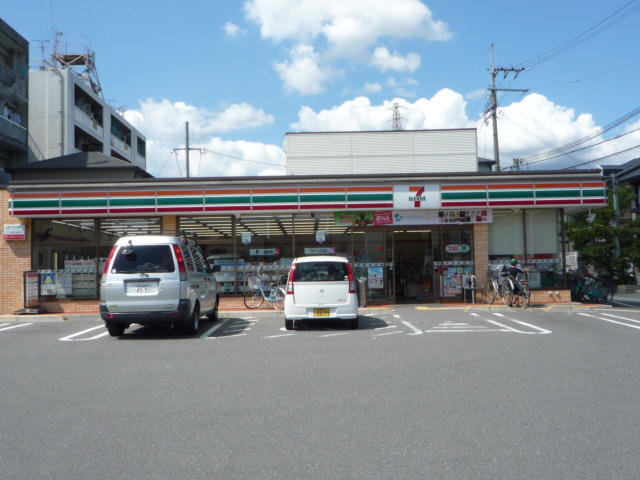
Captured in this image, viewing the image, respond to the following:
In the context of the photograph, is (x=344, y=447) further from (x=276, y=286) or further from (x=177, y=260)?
(x=276, y=286)

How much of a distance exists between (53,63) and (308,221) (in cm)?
3553

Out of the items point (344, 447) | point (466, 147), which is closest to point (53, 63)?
point (466, 147)

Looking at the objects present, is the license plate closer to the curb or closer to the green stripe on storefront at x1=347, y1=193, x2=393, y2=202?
the curb

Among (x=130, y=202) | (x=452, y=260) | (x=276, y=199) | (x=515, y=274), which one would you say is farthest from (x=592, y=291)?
(x=130, y=202)

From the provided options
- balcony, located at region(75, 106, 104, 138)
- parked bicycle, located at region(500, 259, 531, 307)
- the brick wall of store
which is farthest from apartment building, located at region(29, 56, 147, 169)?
parked bicycle, located at region(500, 259, 531, 307)

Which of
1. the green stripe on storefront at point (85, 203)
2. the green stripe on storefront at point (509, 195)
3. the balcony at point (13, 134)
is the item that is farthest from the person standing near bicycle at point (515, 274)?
the balcony at point (13, 134)

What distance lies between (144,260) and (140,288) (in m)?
0.58

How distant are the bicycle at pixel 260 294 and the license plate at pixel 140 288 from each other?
5.99 m

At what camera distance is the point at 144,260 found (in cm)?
1155

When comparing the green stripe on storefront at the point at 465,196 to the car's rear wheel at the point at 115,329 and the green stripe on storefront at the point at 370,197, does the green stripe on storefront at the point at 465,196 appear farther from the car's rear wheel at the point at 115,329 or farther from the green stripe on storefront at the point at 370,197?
the car's rear wheel at the point at 115,329

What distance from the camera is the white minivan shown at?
12.5 m

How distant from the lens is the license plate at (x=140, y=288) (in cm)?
1136

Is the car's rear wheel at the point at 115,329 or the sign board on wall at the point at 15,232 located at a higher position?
the sign board on wall at the point at 15,232

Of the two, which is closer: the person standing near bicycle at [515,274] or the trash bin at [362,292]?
the person standing near bicycle at [515,274]
